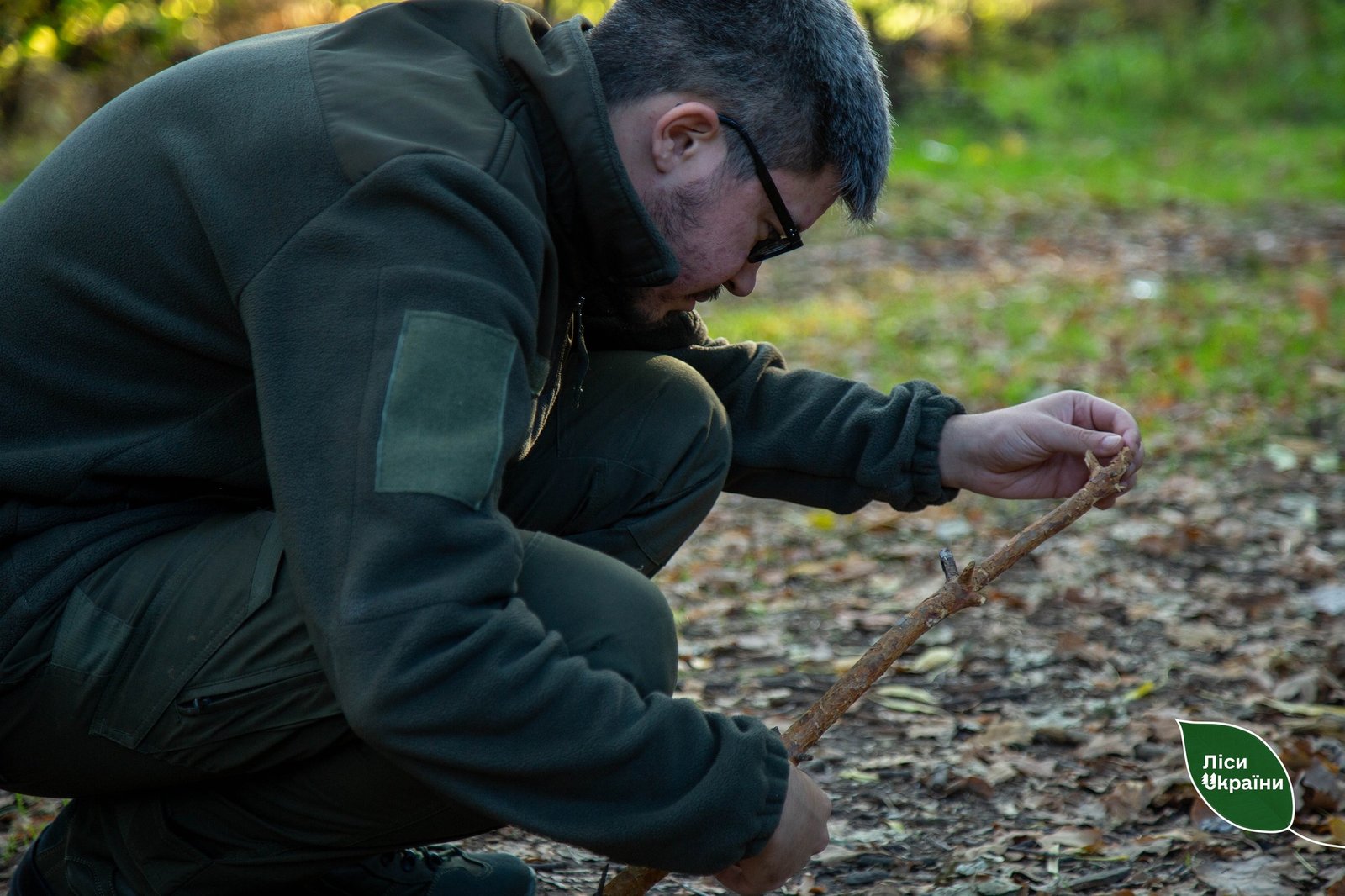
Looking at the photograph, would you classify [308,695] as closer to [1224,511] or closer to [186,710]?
[186,710]

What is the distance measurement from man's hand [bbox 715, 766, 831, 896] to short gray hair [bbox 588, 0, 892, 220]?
855 mm

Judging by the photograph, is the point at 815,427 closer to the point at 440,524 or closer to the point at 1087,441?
the point at 1087,441

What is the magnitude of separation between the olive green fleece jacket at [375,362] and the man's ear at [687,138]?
0.13m

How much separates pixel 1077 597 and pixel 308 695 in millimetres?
2349

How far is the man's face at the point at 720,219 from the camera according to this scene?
1.86m

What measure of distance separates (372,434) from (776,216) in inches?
30.3

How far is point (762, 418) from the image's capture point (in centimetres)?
244

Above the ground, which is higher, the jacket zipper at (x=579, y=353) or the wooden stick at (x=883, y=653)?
the jacket zipper at (x=579, y=353)

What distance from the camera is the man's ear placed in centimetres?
179

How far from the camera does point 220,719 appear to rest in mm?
1708

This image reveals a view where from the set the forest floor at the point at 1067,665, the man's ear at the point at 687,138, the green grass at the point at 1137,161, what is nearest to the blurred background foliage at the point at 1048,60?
the green grass at the point at 1137,161

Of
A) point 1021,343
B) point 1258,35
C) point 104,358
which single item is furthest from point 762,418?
point 1258,35

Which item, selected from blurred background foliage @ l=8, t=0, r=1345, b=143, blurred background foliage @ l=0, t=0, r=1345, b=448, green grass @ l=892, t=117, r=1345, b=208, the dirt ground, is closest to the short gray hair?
the dirt ground

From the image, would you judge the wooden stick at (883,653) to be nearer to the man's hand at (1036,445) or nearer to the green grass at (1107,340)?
the man's hand at (1036,445)
